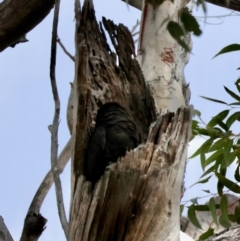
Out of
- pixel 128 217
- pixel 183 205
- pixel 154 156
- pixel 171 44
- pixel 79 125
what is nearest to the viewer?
pixel 128 217

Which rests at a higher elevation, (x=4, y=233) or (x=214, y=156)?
(x=214, y=156)

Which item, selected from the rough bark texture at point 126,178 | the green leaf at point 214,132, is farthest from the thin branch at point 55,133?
the green leaf at point 214,132

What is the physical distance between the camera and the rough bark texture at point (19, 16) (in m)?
2.04

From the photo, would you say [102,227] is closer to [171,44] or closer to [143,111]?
[143,111]

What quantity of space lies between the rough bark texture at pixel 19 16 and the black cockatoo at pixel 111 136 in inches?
19.3

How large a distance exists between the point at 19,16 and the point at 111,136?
758mm

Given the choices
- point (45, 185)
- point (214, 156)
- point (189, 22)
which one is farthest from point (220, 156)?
point (189, 22)

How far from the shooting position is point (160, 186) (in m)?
1.60

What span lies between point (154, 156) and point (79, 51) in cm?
55

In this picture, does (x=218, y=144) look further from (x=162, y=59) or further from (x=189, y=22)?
(x=189, y=22)

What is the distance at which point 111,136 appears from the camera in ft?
8.07

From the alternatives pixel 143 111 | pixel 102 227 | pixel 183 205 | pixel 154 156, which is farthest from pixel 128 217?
pixel 183 205

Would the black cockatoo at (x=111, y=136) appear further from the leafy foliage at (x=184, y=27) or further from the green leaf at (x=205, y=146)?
the leafy foliage at (x=184, y=27)

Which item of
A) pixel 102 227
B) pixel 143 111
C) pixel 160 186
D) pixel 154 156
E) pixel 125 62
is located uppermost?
pixel 125 62
